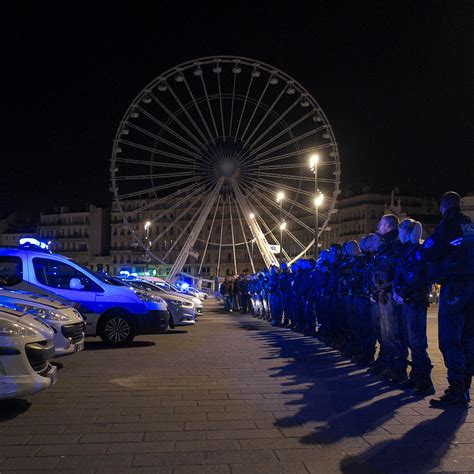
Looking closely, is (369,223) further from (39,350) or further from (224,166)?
(39,350)

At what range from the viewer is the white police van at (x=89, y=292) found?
40.3 feet

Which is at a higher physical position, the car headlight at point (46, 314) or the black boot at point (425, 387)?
the car headlight at point (46, 314)

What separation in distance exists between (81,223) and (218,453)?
412 feet

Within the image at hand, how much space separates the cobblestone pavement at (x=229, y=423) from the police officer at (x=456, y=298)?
47 centimetres

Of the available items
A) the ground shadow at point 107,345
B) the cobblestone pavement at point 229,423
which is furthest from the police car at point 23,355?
the ground shadow at point 107,345

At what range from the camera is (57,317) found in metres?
9.09

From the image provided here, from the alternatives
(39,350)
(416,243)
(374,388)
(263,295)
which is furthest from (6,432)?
(263,295)

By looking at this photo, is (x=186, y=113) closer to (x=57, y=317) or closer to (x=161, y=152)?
(x=161, y=152)

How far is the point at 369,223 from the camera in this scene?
324 feet

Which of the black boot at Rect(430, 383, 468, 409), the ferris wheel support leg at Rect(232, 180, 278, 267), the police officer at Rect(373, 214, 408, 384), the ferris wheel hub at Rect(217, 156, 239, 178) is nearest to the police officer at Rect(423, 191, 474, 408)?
the black boot at Rect(430, 383, 468, 409)

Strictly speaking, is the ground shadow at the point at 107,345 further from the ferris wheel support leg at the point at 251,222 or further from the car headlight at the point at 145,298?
the ferris wheel support leg at the point at 251,222

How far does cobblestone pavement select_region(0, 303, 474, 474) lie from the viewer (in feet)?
16.2

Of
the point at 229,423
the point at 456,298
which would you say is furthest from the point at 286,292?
the point at 229,423

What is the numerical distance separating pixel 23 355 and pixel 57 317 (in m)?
2.84
